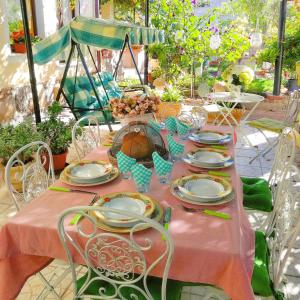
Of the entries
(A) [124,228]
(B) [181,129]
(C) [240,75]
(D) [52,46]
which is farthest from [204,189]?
(D) [52,46]

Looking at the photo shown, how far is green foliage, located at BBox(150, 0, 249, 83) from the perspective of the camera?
6828 millimetres

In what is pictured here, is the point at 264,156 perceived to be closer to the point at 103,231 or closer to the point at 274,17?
the point at 103,231

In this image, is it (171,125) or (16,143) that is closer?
(171,125)

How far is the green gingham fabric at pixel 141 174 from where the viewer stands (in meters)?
1.62

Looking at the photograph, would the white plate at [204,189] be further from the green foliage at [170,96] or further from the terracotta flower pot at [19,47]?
the terracotta flower pot at [19,47]

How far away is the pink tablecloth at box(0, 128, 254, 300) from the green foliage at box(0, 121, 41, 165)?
71.0 inches

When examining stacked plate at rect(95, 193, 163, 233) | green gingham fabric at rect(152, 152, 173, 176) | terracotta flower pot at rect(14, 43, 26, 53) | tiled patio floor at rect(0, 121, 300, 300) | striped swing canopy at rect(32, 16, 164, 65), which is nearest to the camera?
stacked plate at rect(95, 193, 163, 233)

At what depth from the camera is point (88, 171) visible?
1.95 metres

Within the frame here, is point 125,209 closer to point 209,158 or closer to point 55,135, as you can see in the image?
point 209,158

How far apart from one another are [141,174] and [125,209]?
0.20 m

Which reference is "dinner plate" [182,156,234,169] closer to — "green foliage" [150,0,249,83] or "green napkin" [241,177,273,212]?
"green napkin" [241,177,273,212]

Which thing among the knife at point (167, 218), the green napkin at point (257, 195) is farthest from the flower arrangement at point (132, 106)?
the green napkin at point (257, 195)

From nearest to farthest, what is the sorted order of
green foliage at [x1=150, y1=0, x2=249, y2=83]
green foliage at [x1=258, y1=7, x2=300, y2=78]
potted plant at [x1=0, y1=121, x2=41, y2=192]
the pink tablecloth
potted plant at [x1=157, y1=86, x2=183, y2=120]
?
1. the pink tablecloth
2. potted plant at [x1=0, y1=121, x2=41, y2=192]
3. potted plant at [x1=157, y1=86, x2=183, y2=120]
4. green foliage at [x1=258, y1=7, x2=300, y2=78]
5. green foliage at [x1=150, y1=0, x2=249, y2=83]

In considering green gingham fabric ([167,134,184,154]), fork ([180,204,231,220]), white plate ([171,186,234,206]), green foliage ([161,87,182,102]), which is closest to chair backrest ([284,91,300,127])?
green foliage ([161,87,182,102])
